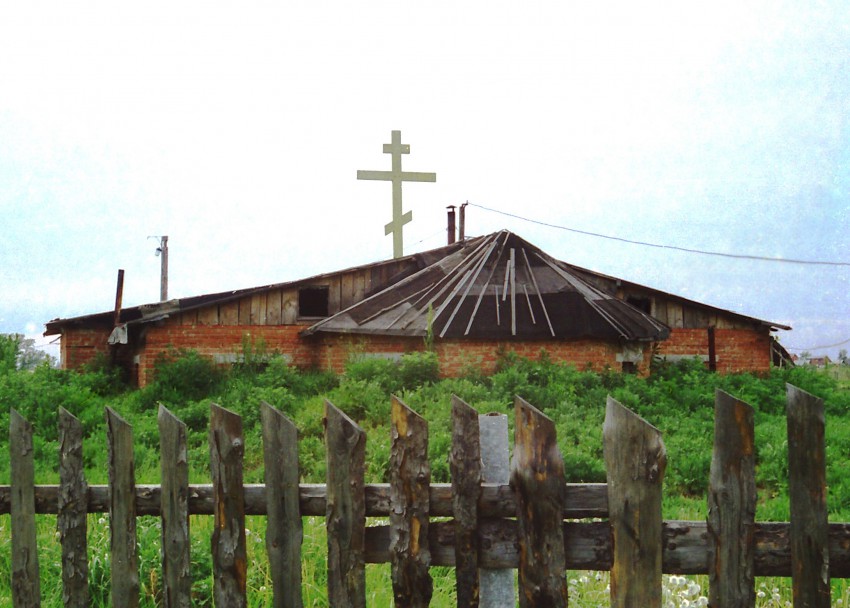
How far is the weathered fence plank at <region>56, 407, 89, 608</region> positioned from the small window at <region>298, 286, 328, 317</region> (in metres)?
13.6

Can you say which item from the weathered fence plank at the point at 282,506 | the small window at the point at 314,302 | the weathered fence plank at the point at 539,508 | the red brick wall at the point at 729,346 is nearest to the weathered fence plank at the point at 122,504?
the weathered fence plank at the point at 282,506

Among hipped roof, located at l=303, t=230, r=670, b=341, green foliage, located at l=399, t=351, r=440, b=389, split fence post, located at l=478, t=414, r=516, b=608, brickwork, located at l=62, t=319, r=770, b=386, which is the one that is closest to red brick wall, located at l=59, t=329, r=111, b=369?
brickwork, located at l=62, t=319, r=770, b=386

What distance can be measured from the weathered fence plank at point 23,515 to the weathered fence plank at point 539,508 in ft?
7.49

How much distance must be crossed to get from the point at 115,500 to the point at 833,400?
47.0 ft

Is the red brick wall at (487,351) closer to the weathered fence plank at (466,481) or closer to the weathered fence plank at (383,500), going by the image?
the weathered fence plank at (383,500)

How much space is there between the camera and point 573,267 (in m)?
18.5

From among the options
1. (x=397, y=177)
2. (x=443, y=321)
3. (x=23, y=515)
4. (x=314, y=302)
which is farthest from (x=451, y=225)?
(x=23, y=515)

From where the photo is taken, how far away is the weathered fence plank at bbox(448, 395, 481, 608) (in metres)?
2.53

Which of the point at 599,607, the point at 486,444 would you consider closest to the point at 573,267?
the point at 599,607

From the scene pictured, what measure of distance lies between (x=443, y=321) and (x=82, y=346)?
28.6 feet

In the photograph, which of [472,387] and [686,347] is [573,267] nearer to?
[686,347]

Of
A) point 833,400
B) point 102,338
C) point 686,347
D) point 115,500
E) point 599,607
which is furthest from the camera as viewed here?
point 686,347

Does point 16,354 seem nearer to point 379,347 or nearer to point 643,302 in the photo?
point 379,347

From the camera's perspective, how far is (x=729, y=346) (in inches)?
731
